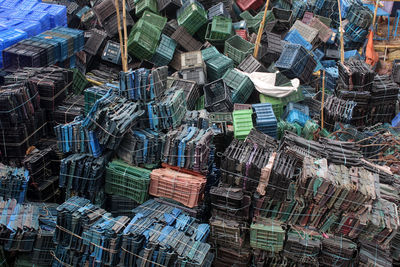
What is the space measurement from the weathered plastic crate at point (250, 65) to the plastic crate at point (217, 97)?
1231 millimetres

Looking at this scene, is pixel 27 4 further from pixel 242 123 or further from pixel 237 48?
pixel 242 123

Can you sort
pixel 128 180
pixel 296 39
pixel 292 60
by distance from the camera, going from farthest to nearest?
pixel 296 39, pixel 292 60, pixel 128 180

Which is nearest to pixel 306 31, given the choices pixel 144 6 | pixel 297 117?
pixel 297 117

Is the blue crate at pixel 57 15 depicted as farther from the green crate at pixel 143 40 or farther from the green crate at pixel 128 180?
the green crate at pixel 128 180

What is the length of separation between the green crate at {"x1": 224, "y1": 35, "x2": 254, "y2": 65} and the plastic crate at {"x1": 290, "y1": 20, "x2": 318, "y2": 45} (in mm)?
2801

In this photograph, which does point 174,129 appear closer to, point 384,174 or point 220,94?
point 220,94

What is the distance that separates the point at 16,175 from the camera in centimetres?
870

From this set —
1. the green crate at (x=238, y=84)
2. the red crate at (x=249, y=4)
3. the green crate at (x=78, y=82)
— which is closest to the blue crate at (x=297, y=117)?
the green crate at (x=238, y=84)

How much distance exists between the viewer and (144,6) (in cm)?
1463

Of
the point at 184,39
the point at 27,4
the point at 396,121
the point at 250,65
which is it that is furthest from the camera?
→ the point at 27,4

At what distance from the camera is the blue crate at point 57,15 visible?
14.3 meters

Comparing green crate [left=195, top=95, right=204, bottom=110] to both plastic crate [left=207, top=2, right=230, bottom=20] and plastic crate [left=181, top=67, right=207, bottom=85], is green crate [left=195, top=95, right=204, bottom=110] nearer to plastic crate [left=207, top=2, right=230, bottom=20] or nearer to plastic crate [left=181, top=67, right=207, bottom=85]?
plastic crate [left=181, top=67, right=207, bottom=85]

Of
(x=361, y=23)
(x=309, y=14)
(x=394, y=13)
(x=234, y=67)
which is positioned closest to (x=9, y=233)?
(x=234, y=67)

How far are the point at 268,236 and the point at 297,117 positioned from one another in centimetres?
507
